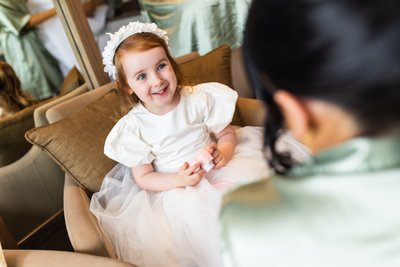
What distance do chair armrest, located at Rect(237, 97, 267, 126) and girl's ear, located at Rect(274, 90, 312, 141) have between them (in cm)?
97

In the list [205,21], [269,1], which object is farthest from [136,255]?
[205,21]

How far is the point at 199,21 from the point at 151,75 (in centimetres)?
115

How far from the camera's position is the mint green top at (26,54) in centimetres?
259

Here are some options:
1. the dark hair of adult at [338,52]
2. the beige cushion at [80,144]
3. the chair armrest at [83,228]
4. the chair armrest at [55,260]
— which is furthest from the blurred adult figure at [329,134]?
the beige cushion at [80,144]

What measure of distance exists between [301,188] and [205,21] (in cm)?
187

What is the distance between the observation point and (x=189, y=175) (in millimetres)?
1115

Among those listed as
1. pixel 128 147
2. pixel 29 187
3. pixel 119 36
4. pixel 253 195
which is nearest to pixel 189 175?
pixel 128 147

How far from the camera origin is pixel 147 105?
1253 millimetres

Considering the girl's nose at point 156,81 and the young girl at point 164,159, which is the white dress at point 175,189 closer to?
the young girl at point 164,159

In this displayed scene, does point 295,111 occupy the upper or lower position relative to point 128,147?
upper

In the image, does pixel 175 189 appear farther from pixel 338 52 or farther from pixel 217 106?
pixel 338 52

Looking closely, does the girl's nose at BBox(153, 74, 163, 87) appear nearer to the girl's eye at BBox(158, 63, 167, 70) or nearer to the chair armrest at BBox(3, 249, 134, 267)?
the girl's eye at BBox(158, 63, 167, 70)

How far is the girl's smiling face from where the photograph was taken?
1.14 m

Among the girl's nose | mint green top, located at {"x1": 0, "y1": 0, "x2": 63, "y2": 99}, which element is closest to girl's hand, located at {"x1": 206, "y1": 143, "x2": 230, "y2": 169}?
the girl's nose
